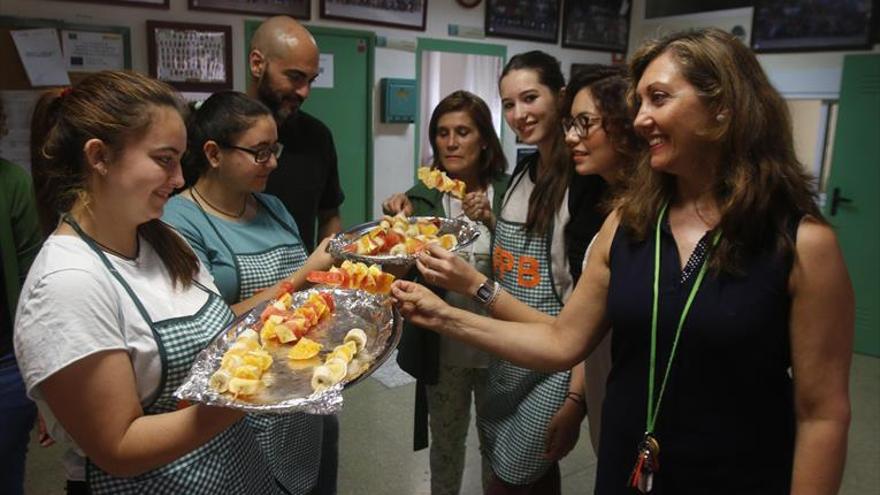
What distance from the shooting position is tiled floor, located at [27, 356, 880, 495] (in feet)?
9.27

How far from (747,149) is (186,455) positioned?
1.23 m

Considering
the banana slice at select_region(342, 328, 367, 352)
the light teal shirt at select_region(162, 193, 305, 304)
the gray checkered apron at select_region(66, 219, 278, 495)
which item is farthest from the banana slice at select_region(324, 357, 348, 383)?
the light teal shirt at select_region(162, 193, 305, 304)

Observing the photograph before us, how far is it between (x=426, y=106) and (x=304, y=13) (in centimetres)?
115

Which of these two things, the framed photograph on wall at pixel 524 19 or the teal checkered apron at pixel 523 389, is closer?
the teal checkered apron at pixel 523 389

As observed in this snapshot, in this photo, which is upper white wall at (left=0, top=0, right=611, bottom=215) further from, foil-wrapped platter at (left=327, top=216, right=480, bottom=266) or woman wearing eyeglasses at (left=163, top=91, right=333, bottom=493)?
foil-wrapped platter at (left=327, top=216, right=480, bottom=266)

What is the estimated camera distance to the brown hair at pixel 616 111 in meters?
1.78

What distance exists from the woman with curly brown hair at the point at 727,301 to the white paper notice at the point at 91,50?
10.3 feet

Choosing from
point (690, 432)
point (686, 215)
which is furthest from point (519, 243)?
point (690, 432)

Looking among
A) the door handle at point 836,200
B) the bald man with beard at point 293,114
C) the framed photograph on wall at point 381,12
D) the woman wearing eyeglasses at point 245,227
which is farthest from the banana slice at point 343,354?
the door handle at point 836,200

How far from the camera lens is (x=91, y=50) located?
3.34 metres

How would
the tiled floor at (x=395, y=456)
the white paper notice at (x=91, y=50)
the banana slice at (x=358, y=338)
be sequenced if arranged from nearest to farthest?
the banana slice at (x=358, y=338), the tiled floor at (x=395, y=456), the white paper notice at (x=91, y=50)

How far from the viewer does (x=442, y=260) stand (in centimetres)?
176

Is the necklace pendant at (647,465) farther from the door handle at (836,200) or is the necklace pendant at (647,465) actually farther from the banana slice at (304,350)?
the door handle at (836,200)

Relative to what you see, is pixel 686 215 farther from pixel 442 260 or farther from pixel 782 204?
pixel 442 260
